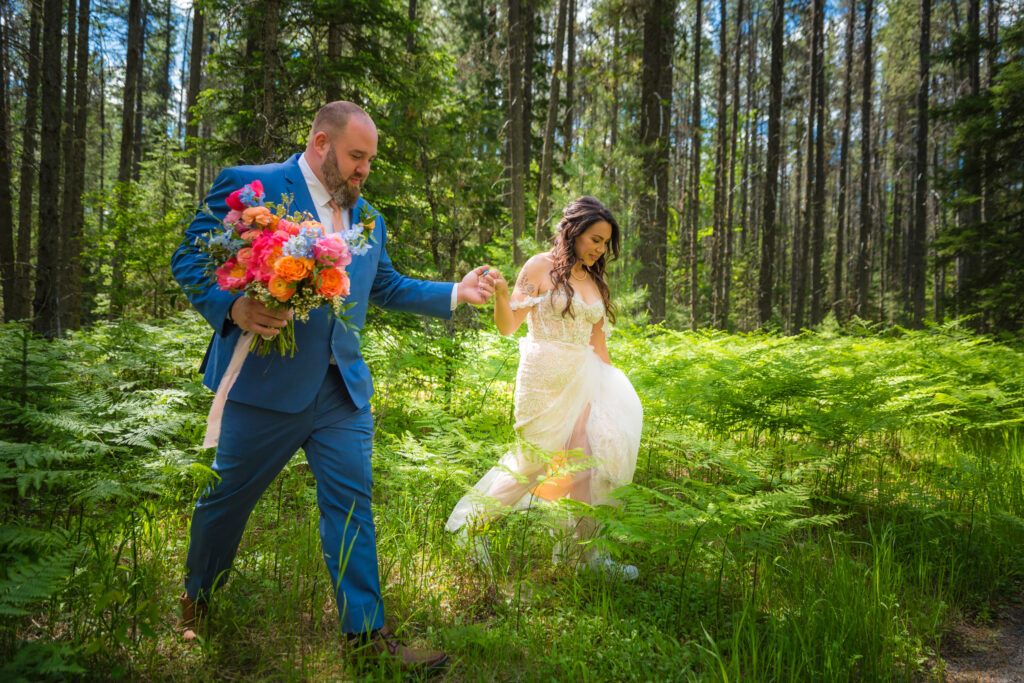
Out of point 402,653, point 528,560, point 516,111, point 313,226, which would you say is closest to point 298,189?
point 313,226

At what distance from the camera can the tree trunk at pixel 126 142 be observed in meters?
11.0

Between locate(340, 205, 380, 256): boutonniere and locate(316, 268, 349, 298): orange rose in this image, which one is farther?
locate(340, 205, 380, 256): boutonniere

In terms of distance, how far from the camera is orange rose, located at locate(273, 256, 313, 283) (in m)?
2.14

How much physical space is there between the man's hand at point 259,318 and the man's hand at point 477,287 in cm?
100

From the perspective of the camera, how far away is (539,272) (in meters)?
4.08

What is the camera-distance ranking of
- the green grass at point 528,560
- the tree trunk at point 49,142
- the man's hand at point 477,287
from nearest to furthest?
1. the green grass at point 528,560
2. the man's hand at point 477,287
3. the tree trunk at point 49,142

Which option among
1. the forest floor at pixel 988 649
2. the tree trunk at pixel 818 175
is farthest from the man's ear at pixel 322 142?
the tree trunk at pixel 818 175

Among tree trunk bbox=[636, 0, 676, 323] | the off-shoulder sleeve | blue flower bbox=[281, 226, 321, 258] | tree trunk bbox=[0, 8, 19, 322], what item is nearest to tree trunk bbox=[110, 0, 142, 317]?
tree trunk bbox=[0, 8, 19, 322]

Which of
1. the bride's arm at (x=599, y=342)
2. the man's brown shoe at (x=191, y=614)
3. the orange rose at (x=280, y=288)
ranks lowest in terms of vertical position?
the man's brown shoe at (x=191, y=614)

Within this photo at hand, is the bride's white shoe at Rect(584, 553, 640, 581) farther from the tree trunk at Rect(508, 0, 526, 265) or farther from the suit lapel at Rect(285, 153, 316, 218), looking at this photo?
the tree trunk at Rect(508, 0, 526, 265)

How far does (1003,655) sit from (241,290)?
13.9 feet

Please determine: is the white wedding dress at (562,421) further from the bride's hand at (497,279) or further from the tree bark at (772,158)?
the tree bark at (772,158)

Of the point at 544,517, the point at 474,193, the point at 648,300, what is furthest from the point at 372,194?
the point at 648,300

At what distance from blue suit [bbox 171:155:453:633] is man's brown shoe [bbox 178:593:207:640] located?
0.04 m
